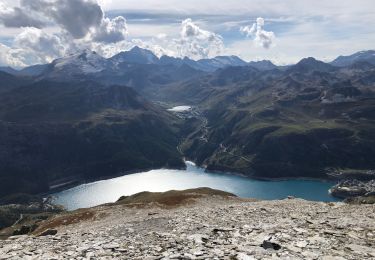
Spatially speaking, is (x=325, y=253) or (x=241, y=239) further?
(x=241, y=239)

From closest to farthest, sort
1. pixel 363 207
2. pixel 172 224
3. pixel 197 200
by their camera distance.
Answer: pixel 172 224 → pixel 363 207 → pixel 197 200

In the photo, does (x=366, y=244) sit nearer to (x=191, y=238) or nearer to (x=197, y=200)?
(x=191, y=238)

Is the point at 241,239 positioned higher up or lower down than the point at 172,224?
higher up

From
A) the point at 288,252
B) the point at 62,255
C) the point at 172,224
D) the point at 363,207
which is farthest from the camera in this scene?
the point at 363,207

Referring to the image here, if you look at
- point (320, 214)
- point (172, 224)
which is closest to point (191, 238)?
point (172, 224)

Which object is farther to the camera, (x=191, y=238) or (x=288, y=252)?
(x=191, y=238)

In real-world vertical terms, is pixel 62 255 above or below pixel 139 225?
above

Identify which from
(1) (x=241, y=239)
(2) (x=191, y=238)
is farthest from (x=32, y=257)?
(1) (x=241, y=239)

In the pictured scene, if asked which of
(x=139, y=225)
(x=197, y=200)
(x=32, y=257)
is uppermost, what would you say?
(x=32, y=257)

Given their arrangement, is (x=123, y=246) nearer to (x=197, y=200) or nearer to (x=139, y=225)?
(x=139, y=225)
